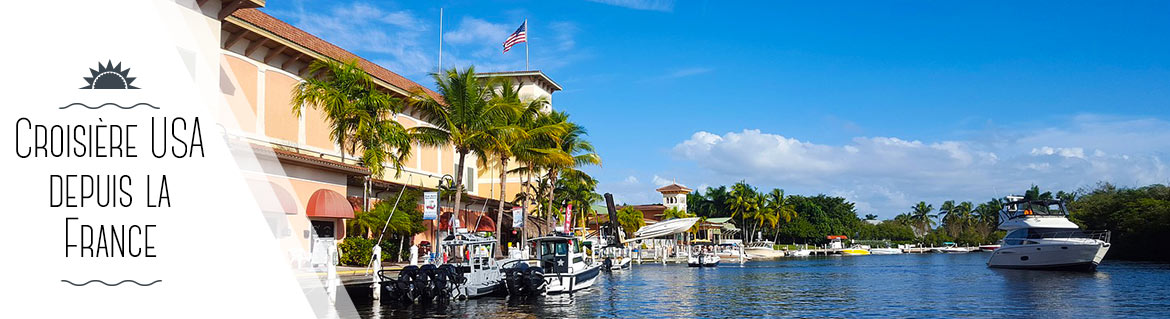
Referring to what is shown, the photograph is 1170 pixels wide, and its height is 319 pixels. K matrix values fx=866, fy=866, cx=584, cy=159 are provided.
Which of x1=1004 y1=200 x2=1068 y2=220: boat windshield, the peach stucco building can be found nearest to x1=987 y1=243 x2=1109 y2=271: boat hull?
x1=1004 y1=200 x2=1068 y2=220: boat windshield

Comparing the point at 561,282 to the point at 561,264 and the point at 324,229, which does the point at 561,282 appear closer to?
the point at 561,264

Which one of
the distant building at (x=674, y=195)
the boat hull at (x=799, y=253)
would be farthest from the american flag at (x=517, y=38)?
the distant building at (x=674, y=195)

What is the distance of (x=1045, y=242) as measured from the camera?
4938 cm

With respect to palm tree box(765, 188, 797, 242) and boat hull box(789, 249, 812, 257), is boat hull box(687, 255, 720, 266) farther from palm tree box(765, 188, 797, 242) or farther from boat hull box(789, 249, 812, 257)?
palm tree box(765, 188, 797, 242)

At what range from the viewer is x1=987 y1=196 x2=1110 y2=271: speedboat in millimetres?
47725

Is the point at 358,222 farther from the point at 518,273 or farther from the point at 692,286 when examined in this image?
the point at 692,286

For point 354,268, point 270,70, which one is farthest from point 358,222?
point 270,70

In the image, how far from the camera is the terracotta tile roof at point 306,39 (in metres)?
38.3

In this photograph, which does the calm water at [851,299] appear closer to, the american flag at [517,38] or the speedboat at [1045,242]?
the speedboat at [1045,242]

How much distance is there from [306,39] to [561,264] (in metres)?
20.7

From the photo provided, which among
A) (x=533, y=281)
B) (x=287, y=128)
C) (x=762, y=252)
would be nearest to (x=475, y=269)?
(x=533, y=281)

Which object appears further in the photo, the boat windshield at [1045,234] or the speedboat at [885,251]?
the speedboat at [885,251]

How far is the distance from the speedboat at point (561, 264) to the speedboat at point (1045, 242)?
3005 cm

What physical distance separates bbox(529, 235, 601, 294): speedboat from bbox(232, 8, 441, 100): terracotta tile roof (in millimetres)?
13597
